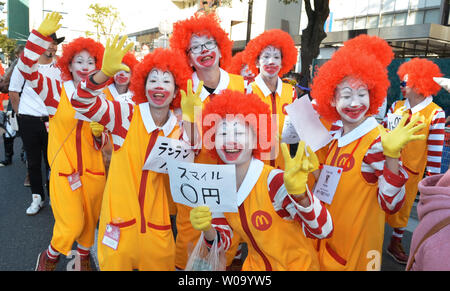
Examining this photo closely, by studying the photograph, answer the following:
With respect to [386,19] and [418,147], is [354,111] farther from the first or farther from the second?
[386,19]

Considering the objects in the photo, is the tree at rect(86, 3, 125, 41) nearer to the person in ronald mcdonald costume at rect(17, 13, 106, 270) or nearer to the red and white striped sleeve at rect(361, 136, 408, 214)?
the person in ronald mcdonald costume at rect(17, 13, 106, 270)

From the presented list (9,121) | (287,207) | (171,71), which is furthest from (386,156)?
(9,121)

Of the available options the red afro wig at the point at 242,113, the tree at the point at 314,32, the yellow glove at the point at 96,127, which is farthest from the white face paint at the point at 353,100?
the tree at the point at 314,32

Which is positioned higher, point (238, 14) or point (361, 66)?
point (238, 14)

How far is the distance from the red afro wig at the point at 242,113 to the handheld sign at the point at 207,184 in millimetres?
332

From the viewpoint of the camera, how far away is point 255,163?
1965mm

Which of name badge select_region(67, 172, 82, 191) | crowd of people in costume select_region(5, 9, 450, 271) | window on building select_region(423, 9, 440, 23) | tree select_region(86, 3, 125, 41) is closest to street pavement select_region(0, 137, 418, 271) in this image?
crowd of people in costume select_region(5, 9, 450, 271)

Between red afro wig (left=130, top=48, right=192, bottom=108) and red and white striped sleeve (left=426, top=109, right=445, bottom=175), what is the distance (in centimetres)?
263

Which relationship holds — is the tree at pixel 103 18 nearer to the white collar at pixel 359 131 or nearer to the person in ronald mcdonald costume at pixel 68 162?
the person in ronald mcdonald costume at pixel 68 162

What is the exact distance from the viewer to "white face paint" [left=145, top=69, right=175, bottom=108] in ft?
7.66

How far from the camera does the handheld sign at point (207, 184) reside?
1816 millimetres

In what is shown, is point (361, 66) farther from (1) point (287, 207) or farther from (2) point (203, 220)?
(2) point (203, 220)

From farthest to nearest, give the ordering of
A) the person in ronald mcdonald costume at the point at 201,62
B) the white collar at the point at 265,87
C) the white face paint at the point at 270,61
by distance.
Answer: the white face paint at the point at 270,61 < the white collar at the point at 265,87 < the person in ronald mcdonald costume at the point at 201,62

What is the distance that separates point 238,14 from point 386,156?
2523 cm
